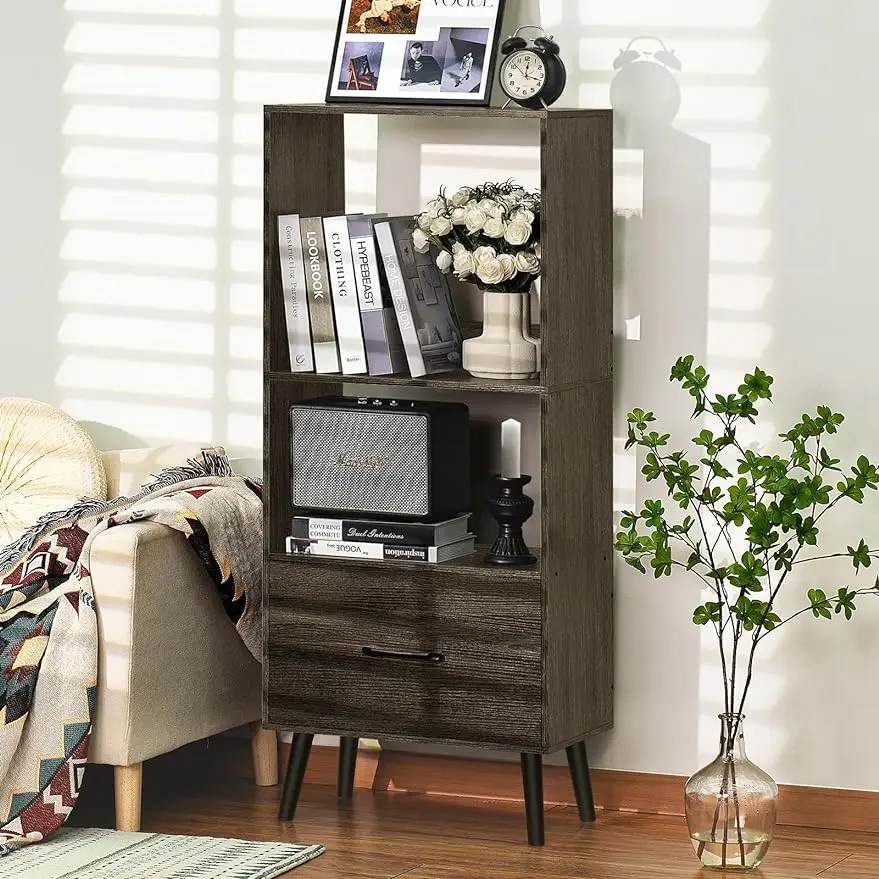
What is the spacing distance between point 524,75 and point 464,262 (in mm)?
401

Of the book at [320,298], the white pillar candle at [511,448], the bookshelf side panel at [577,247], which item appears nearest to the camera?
the bookshelf side panel at [577,247]

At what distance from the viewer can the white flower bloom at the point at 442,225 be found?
136 inches

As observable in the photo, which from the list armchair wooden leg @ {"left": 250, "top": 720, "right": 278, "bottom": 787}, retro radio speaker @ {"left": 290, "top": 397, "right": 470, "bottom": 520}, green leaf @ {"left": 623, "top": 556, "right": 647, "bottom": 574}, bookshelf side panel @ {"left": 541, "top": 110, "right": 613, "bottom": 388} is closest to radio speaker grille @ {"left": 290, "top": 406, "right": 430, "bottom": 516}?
retro radio speaker @ {"left": 290, "top": 397, "right": 470, "bottom": 520}

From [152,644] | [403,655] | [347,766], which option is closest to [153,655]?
[152,644]

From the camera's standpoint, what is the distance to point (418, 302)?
3523 millimetres

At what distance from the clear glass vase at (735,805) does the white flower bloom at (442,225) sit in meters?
1.08

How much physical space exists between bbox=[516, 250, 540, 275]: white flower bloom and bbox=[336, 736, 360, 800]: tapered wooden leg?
44.8 inches

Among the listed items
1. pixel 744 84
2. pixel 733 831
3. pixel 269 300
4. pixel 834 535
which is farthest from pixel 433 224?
pixel 733 831

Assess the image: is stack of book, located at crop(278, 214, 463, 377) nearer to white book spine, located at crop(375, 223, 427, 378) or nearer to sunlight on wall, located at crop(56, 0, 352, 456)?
white book spine, located at crop(375, 223, 427, 378)

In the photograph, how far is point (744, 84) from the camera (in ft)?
11.8

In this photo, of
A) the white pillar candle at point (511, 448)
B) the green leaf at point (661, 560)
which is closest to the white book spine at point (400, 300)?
the white pillar candle at point (511, 448)

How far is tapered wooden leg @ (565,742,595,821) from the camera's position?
11.9 ft

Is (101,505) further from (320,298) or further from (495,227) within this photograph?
(495,227)

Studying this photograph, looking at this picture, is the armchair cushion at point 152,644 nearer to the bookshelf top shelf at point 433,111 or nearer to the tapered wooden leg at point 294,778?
the tapered wooden leg at point 294,778
